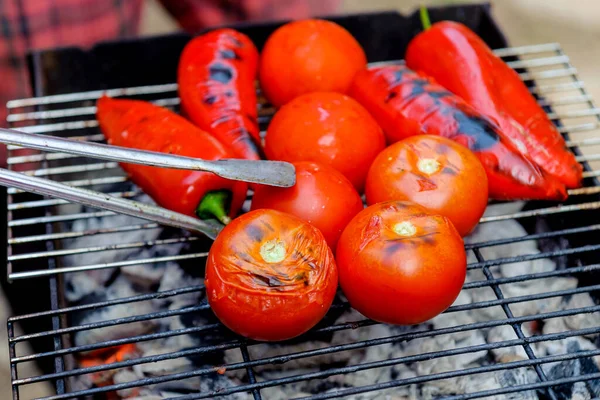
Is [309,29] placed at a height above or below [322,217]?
above

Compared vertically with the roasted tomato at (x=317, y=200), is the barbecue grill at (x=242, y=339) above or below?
below

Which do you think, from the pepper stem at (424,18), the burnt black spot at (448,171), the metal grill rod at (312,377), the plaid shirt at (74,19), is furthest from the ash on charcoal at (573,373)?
the plaid shirt at (74,19)

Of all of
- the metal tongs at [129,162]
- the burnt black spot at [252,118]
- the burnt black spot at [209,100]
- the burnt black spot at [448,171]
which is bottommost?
the burnt black spot at [252,118]

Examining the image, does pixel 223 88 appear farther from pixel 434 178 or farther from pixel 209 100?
pixel 434 178

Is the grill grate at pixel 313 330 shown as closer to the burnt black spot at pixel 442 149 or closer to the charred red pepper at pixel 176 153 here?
the charred red pepper at pixel 176 153

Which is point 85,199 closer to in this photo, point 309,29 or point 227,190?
point 227,190

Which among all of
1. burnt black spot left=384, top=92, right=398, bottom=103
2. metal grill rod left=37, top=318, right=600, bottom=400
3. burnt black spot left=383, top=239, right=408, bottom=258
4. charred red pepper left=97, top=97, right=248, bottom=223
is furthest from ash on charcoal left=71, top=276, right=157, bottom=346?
burnt black spot left=384, top=92, right=398, bottom=103

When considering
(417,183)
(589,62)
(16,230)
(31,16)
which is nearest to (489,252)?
(417,183)
